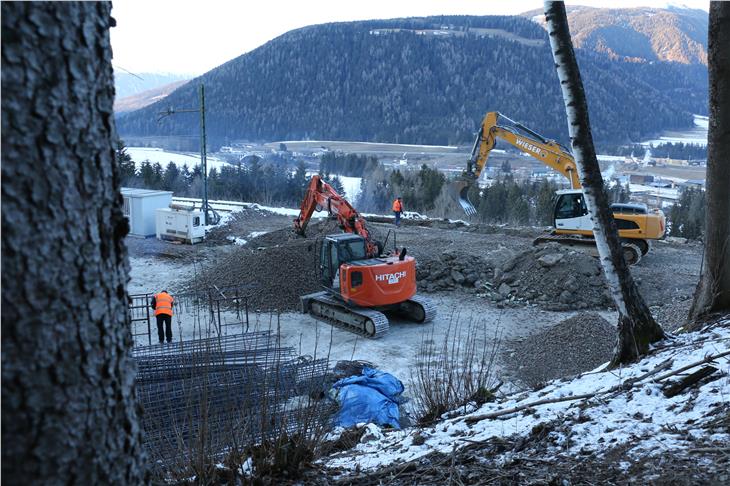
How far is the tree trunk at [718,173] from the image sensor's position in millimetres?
6113

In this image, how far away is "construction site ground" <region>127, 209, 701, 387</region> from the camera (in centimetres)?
1158

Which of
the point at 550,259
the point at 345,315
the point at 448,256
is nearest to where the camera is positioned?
the point at 345,315

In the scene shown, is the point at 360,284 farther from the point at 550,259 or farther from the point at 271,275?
the point at 550,259

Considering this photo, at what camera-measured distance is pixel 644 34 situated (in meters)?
177

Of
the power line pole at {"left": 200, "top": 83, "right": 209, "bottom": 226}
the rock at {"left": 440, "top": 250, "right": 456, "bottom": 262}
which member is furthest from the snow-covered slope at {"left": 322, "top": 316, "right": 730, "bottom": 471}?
the power line pole at {"left": 200, "top": 83, "right": 209, "bottom": 226}

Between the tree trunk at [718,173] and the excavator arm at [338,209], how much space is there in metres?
8.19

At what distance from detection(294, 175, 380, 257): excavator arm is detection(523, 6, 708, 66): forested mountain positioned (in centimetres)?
A: 15598

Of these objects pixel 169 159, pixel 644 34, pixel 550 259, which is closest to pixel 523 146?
pixel 550 259

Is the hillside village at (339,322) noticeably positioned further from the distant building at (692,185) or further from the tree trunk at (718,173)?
the distant building at (692,185)

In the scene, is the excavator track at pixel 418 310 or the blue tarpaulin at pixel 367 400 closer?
the blue tarpaulin at pixel 367 400

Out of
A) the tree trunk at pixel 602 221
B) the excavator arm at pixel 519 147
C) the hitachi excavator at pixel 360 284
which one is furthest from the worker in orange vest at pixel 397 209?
the tree trunk at pixel 602 221

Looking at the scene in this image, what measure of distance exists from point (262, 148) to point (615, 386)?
10106cm

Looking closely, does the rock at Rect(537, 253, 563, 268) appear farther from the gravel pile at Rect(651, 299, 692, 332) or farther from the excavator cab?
the excavator cab

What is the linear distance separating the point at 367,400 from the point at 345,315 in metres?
5.46
